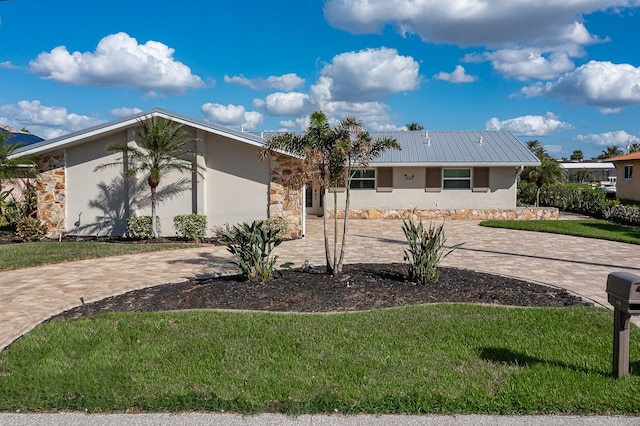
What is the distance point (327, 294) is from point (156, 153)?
807 cm

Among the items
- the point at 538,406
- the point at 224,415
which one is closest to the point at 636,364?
the point at 538,406

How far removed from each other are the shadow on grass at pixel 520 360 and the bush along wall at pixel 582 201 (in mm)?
16255

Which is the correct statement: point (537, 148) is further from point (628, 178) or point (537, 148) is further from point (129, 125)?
point (129, 125)

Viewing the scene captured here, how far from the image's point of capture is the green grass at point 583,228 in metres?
14.8

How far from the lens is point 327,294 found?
745 centimetres

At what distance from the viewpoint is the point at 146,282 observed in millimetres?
8820

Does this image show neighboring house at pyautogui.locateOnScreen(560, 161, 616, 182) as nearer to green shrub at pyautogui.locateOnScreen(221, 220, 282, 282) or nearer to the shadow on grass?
green shrub at pyautogui.locateOnScreen(221, 220, 282, 282)

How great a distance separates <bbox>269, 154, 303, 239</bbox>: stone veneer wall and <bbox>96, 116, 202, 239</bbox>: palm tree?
86.3 inches

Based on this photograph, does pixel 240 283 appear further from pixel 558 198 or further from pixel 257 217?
pixel 558 198

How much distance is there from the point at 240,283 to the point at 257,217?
267 inches

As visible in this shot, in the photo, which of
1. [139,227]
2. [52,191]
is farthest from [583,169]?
[52,191]

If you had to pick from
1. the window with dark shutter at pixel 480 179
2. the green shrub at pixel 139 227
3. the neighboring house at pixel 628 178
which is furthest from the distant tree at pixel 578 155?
the green shrub at pixel 139 227

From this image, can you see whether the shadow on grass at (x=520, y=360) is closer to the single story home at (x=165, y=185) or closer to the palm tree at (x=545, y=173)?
the single story home at (x=165, y=185)

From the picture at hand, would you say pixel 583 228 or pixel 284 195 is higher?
pixel 284 195
